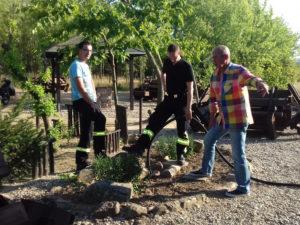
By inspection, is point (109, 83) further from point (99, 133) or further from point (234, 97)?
point (234, 97)

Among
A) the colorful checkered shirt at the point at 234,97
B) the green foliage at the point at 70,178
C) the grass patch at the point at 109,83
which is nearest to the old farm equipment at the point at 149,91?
the grass patch at the point at 109,83

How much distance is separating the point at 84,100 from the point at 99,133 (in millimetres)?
548

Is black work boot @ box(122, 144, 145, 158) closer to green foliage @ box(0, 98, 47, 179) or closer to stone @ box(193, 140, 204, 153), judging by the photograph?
green foliage @ box(0, 98, 47, 179)

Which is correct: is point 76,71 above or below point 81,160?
above

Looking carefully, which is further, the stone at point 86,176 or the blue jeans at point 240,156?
the stone at point 86,176

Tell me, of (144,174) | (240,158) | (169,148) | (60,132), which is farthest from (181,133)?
(60,132)

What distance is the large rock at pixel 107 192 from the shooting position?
17.2 feet

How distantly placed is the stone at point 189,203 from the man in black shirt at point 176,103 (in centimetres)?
142

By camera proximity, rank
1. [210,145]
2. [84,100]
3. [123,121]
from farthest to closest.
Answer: [123,121], [84,100], [210,145]

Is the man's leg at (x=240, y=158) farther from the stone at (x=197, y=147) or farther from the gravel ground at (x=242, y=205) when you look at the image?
the stone at (x=197, y=147)

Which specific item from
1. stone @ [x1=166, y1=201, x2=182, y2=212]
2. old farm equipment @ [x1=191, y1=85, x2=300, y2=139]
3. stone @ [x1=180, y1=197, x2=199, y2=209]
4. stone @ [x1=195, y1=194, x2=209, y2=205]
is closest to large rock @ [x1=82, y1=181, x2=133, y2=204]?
stone @ [x1=166, y1=201, x2=182, y2=212]

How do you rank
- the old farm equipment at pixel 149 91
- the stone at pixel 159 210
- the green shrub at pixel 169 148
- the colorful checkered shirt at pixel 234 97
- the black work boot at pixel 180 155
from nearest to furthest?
1. the stone at pixel 159 210
2. the colorful checkered shirt at pixel 234 97
3. the black work boot at pixel 180 155
4. the green shrub at pixel 169 148
5. the old farm equipment at pixel 149 91

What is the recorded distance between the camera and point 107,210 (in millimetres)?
4902

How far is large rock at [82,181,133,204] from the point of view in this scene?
17.2ft
